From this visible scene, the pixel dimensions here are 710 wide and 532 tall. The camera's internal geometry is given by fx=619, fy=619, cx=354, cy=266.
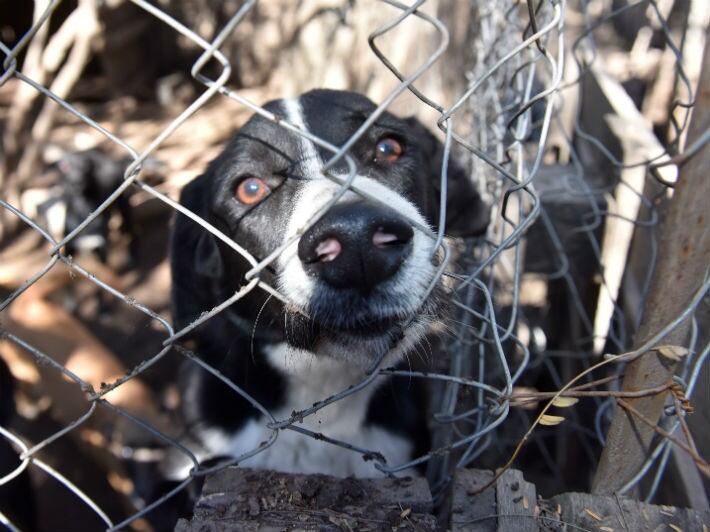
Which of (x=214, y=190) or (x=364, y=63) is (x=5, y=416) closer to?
(x=214, y=190)

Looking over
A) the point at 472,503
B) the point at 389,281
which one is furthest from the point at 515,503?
the point at 389,281

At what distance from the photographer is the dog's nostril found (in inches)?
45.8

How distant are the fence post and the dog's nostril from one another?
0.54 meters

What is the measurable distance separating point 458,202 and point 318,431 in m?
0.91

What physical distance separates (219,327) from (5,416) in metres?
0.82

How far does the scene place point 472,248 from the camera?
2252mm

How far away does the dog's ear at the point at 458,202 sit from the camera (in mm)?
2105

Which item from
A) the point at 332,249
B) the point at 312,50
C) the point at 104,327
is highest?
the point at 312,50

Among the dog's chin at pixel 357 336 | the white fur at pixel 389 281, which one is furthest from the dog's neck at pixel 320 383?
the white fur at pixel 389 281

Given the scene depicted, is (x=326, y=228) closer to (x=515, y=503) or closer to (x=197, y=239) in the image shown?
(x=515, y=503)

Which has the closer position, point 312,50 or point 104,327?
point 104,327

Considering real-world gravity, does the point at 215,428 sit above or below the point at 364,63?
below

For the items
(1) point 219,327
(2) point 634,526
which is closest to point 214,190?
(1) point 219,327

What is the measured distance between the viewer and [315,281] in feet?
4.20
